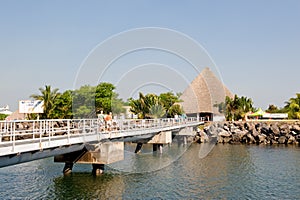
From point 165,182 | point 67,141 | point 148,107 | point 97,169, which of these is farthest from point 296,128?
point 67,141

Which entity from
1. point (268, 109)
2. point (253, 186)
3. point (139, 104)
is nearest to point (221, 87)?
point (268, 109)

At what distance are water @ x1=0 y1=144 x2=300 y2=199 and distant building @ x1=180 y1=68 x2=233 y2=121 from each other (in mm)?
41973

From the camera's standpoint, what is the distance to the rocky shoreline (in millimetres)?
49078

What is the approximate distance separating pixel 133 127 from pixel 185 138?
2169 centimetres

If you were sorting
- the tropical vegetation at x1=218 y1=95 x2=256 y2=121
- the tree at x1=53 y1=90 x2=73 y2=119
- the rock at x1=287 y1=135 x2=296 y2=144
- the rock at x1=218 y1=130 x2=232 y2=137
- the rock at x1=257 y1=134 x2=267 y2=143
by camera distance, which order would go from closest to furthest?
the rock at x1=287 y1=135 x2=296 y2=144
the rock at x1=257 y1=134 x2=267 y2=143
the rock at x1=218 y1=130 x2=232 y2=137
the tree at x1=53 y1=90 x2=73 y2=119
the tropical vegetation at x1=218 y1=95 x2=256 y2=121

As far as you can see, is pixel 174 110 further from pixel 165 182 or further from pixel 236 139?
pixel 165 182

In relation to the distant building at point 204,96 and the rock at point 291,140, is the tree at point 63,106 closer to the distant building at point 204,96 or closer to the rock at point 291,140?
the distant building at point 204,96

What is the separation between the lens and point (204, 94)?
75938mm

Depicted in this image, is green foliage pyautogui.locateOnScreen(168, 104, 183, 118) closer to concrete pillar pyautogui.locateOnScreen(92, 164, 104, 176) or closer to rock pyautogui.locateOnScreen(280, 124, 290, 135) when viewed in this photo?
rock pyautogui.locateOnScreen(280, 124, 290, 135)

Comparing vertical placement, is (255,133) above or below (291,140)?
above

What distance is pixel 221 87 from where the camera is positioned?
81.1 metres

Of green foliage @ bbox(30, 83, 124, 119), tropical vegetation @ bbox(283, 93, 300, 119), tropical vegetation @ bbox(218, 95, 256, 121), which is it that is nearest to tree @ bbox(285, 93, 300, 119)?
tropical vegetation @ bbox(283, 93, 300, 119)

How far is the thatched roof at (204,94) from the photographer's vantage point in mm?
73812

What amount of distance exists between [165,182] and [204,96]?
5509 centimetres
